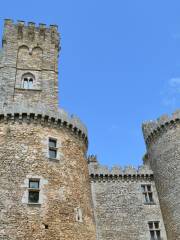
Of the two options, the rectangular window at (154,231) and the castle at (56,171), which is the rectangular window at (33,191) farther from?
the rectangular window at (154,231)

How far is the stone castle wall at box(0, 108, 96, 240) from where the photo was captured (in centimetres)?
2028

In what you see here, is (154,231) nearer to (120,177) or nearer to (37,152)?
(120,177)

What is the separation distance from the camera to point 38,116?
2411 cm

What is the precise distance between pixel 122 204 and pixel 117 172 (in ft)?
9.09

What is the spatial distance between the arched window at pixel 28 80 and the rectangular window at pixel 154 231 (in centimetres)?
1385

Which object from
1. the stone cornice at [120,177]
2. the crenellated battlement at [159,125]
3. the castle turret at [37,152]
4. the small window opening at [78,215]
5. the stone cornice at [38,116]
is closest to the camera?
the castle turret at [37,152]

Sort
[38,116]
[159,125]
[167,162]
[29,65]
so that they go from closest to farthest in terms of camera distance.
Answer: [38,116] < [29,65] < [167,162] < [159,125]

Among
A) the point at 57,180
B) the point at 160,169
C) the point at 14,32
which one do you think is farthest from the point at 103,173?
the point at 14,32

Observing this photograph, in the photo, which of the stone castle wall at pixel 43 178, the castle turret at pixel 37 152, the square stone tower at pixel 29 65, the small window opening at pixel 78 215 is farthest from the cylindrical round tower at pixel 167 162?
the square stone tower at pixel 29 65

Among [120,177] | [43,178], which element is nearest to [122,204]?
[120,177]

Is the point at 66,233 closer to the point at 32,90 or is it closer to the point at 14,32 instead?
the point at 32,90

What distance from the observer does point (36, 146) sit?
23078 mm

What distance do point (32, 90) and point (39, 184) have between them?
26.2ft

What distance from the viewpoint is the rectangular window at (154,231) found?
26.8m
